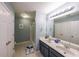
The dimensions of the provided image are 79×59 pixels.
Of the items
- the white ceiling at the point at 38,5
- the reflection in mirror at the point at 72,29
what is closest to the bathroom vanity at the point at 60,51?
the reflection in mirror at the point at 72,29

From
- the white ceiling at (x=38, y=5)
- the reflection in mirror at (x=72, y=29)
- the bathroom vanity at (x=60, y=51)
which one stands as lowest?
the bathroom vanity at (x=60, y=51)

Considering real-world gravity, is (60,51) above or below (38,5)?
below

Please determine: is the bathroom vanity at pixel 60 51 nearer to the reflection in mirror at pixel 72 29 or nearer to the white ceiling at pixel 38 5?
the reflection in mirror at pixel 72 29

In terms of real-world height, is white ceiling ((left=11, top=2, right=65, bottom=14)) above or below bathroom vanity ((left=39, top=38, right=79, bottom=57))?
above

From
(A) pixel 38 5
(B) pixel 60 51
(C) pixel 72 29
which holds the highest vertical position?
(A) pixel 38 5

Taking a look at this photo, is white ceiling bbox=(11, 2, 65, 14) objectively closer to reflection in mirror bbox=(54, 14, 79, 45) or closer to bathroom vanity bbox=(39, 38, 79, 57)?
reflection in mirror bbox=(54, 14, 79, 45)

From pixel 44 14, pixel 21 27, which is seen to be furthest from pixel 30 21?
pixel 44 14

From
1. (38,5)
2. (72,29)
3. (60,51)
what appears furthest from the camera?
(38,5)

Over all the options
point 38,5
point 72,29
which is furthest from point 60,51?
point 38,5

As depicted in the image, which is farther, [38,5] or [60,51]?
[38,5]

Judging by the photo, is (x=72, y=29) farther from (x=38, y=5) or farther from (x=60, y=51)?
(x=38, y=5)

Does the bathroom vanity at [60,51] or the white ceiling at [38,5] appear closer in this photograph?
the bathroom vanity at [60,51]

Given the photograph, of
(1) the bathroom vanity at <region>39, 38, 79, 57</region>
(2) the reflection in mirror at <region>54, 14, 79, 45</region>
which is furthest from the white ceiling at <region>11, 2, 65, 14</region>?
(1) the bathroom vanity at <region>39, 38, 79, 57</region>

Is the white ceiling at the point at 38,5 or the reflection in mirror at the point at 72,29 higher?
the white ceiling at the point at 38,5
